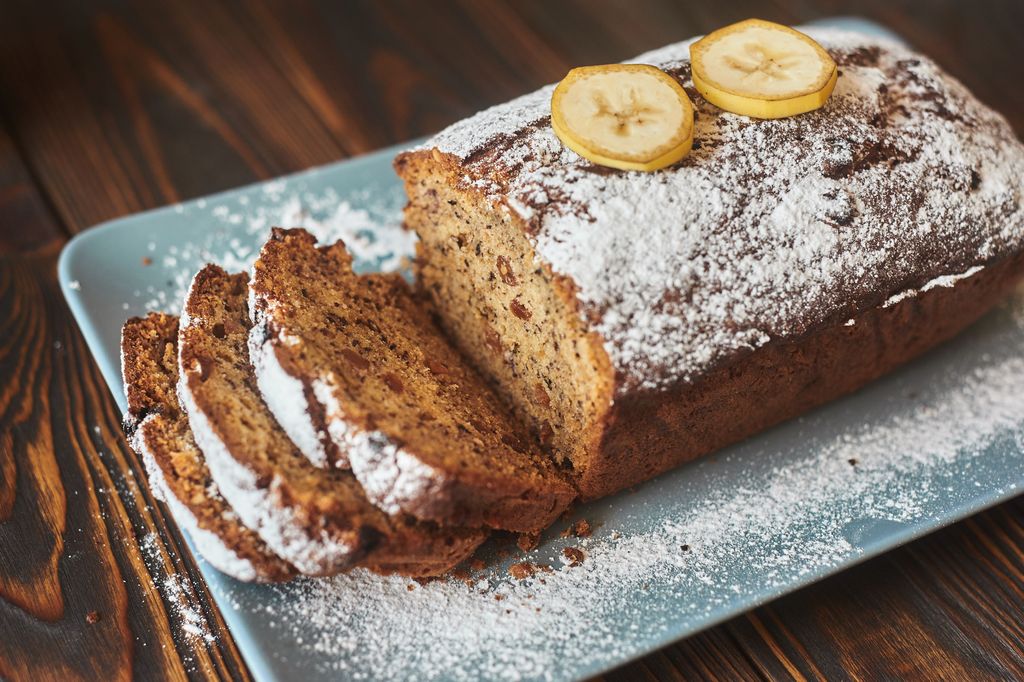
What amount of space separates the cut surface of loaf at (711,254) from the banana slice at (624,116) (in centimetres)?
5

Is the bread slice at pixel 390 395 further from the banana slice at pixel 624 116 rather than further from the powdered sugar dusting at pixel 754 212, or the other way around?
the banana slice at pixel 624 116

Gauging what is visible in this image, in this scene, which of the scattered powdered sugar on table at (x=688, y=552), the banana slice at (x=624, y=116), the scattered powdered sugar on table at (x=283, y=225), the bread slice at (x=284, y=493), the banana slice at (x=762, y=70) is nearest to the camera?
the bread slice at (x=284, y=493)

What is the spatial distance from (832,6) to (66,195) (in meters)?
3.16

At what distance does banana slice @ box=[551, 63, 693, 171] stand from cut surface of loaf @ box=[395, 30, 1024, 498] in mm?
54

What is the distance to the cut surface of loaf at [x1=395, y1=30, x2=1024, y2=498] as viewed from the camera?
91.1 inches

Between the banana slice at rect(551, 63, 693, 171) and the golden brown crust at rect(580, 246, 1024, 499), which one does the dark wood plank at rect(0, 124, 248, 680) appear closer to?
the golden brown crust at rect(580, 246, 1024, 499)

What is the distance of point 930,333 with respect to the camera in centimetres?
288

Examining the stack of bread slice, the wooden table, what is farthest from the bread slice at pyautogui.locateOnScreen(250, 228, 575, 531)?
the wooden table

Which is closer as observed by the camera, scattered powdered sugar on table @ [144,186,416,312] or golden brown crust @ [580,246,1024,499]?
golden brown crust @ [580,246,1024,499]

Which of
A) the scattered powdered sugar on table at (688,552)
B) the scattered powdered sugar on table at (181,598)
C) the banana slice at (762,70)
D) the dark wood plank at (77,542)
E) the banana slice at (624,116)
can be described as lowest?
the scattered powdered sugar on table at (688,552)

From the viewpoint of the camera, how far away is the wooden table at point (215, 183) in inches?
93.9

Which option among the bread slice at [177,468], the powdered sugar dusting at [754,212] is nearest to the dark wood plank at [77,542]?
the bread slice at [177,468]

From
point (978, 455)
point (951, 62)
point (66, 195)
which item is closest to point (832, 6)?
point (951, 62)

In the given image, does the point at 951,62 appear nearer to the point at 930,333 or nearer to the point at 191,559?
the point at 930,333
